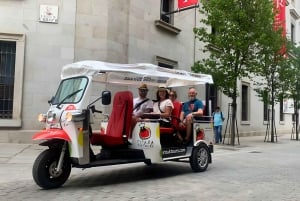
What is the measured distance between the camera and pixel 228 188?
311 inches

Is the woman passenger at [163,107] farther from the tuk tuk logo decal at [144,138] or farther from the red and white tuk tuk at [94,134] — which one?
the tuk tuk logo decal at [144,138]

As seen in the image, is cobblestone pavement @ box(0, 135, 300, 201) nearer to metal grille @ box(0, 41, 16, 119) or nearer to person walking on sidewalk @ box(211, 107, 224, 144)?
metal grille @ box(0, 41, 16, 119)

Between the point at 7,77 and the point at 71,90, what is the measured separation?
25.8 feet

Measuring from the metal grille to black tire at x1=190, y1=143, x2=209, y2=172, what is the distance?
307 inches

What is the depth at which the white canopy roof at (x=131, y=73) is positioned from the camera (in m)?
8.03

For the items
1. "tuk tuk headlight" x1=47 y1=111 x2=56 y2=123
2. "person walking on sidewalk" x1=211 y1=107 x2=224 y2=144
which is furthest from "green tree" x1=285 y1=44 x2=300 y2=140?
"tuk tuk headlight" x1=47 y1=111 x2=56 y2=123

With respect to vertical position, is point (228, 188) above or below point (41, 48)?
below

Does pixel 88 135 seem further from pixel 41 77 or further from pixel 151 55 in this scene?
pixel 151 55

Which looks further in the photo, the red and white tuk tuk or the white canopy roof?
the white canopy roof

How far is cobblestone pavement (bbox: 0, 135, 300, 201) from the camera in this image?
707 cm

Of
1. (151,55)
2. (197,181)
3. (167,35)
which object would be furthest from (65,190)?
(167,35)

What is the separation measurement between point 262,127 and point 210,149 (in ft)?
65.5

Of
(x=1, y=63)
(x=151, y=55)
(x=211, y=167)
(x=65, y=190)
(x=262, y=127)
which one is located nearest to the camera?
(x=65, y=190)

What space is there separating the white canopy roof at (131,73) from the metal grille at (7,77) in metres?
6.35
